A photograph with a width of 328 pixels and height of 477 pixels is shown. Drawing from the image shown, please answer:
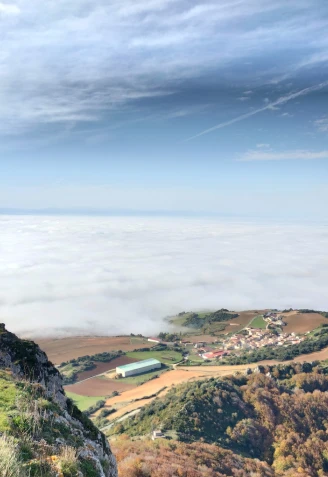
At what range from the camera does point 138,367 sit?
57.1 metres

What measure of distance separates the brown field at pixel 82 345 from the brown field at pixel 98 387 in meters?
11.9

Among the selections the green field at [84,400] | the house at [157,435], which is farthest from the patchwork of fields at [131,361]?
the house at [157,435]

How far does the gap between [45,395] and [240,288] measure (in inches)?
4401

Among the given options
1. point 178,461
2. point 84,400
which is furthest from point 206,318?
point 178,461

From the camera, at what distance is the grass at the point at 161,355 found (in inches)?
2539

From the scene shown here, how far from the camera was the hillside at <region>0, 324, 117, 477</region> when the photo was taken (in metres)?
5.18

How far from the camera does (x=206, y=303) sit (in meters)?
107

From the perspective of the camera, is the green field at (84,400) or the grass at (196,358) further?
the grass at (196,358)

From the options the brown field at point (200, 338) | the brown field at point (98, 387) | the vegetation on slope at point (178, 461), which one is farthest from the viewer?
the brown field at point (200, 338)

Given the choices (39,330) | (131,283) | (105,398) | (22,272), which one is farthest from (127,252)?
(105,398)

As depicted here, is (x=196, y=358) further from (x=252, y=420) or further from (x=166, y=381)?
(x=252, y=420)

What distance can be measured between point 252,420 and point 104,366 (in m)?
33.6

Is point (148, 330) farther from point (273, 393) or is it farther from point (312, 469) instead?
point (312, 469)

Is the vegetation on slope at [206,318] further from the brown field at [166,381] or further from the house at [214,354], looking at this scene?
the brown field at [166,381]
